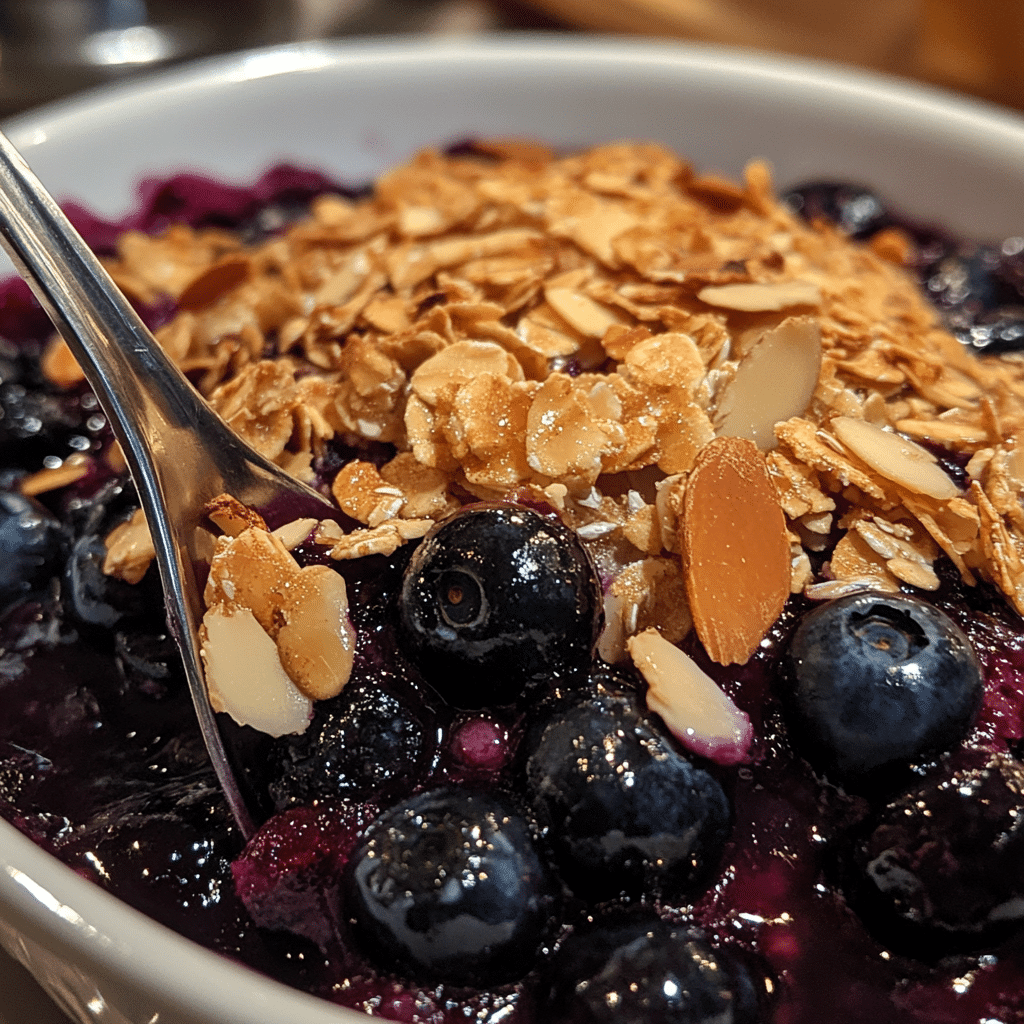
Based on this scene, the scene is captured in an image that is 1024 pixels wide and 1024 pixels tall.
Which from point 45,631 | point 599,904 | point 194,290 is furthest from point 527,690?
point 194,290

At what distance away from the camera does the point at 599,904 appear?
23.9 inches

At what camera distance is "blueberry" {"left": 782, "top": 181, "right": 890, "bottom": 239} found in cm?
134

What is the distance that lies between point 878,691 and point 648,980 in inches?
8.6

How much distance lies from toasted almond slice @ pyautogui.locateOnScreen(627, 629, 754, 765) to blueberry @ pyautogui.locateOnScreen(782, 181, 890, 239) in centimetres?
88

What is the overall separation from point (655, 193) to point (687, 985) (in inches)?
36.0

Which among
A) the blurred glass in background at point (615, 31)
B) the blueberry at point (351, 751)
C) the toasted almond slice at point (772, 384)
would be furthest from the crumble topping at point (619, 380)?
the blurred glass in background at point (615, 31)

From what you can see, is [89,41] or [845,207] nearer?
[845,207]

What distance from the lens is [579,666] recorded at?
0.65 metres

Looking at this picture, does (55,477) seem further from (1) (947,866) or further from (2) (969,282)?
(2) (969,282)

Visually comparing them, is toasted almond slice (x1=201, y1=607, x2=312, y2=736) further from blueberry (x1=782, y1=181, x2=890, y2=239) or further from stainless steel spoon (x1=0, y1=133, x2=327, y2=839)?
blueberry (x1=782, y1=181, x2=890, y2=239)

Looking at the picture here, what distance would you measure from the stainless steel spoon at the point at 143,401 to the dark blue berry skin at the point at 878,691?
413mm

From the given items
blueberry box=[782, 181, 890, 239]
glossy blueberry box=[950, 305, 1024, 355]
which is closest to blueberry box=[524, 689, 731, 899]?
glossy blueberry box=[950, 305, 1024, 355]

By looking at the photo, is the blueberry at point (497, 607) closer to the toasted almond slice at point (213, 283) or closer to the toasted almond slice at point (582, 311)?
the toasted almond slice at point (582, 311)

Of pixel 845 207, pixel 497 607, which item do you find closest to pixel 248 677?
pixel 497 607
